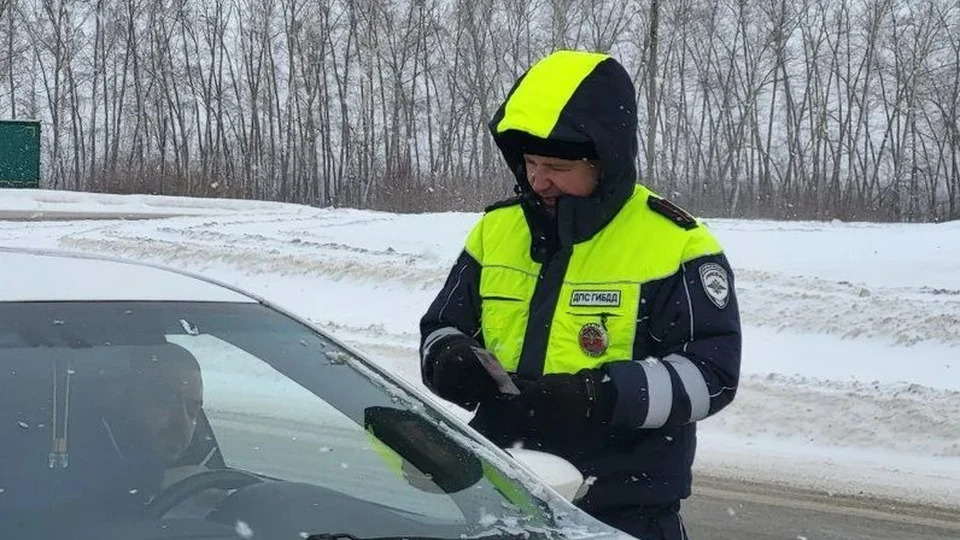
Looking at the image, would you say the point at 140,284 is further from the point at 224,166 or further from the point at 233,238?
the point at 224,166

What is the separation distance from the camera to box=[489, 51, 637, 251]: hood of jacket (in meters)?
2.40

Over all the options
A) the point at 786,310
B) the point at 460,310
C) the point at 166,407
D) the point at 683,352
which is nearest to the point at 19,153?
the point at 786,310

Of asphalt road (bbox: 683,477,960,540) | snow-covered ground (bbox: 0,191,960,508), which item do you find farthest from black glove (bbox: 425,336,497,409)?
asphalt road (bbox: 683,477,960,540)

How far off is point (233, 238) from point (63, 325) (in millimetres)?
14662

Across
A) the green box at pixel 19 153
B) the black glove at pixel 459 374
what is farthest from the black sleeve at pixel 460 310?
the green box at pixel 19 153

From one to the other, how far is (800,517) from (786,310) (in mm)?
5129

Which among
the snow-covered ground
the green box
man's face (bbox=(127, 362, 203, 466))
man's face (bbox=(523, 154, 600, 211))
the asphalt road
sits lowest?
the asphalt road

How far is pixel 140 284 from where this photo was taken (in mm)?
2541

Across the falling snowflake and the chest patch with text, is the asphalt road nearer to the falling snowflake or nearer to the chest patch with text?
the chest patch with text

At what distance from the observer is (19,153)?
3369 cm

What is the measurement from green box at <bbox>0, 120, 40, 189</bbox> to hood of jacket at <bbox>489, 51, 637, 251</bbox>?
32952mm

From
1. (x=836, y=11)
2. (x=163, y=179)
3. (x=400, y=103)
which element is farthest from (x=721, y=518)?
(x=836, y=11)

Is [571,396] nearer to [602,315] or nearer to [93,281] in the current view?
[602,315]

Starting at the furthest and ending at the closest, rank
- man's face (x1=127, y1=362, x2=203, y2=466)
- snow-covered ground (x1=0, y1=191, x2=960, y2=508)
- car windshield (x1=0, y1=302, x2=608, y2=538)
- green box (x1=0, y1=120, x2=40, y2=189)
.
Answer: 1. green box (x1=0, y1=120, x2=40, y2=189)
2. snow-covered ground (x1=0, y1=191, x2=960, y2=508)
3. man's face (x1=127, y1=362, x2=203, y2=466)
4. car windshield (x1=0, y1=302, x2=608, y2=538)
